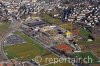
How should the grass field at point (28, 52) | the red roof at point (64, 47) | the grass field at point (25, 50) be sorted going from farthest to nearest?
the red roof at point (64, 47), the grass field at point (25, 50), the grass field at point (28, 52)

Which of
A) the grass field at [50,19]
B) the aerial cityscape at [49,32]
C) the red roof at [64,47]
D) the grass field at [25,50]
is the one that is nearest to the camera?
the aerial cityscape at [49,32]

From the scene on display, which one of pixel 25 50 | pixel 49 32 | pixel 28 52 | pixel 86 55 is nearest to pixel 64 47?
pixel 86 55

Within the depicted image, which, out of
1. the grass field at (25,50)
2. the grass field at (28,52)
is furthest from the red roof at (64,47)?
the grass field at (25,50)

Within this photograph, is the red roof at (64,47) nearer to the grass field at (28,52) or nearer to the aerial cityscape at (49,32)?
the aerial cityscape at (49,32)

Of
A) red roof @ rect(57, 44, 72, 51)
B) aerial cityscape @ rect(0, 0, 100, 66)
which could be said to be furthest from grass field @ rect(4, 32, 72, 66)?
red roof @ rect(57, 44, 72, 51)

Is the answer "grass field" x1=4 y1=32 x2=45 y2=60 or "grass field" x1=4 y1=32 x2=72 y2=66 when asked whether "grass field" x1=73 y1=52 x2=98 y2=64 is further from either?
"grass field" x1=4 y1=32 x2=45 y2=60

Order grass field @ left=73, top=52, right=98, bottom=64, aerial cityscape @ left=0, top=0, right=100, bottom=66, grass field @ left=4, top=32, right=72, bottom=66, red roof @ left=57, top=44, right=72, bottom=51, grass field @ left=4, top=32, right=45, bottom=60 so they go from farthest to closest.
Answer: red roof @ left=57, top=44, right=72, bottom=51, grass field @ left=4, top=32, right=45, bottom=60, grass field @ left=4, top=32, right=72, bottom=66, aerial cityscape @ left=0, top=0, right=100, bottom=66, grass field @ left=73, top=52, right=98, bottom=64

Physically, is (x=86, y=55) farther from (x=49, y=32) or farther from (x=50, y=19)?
(x=50, y=19)

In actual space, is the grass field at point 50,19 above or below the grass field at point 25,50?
above
